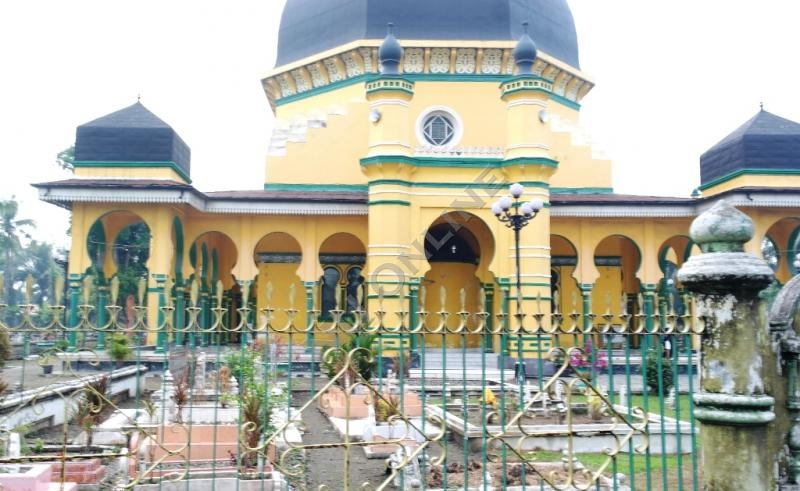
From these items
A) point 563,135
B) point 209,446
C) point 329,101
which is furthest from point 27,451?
point 563,135

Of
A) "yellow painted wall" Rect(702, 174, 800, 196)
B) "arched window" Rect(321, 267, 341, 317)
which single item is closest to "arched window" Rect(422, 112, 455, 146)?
"arched window" Rect(321, 267, 341, 317)

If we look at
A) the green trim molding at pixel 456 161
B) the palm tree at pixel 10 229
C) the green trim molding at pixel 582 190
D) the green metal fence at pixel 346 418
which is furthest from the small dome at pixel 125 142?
the palm tree at pixel 10 229

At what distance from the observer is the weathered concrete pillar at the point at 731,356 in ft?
14.6

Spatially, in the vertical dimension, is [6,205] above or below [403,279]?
above

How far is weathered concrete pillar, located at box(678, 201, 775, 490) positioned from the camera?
4.45 meters

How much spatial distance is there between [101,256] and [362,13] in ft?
34.3

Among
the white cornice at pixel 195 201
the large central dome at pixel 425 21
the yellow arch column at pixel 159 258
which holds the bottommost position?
the yellow arch column at pixel 159 258

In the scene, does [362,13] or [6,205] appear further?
[6,205]

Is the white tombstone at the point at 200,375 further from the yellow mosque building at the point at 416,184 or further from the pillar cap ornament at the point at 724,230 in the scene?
the pillar cap ornament at the point at 724,230

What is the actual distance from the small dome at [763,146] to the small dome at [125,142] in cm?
1499

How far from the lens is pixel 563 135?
2214 centimetres

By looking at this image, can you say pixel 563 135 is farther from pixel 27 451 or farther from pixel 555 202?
pixel 27 451

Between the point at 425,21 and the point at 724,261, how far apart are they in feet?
60.5

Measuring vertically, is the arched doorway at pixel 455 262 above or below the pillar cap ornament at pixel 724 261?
above
